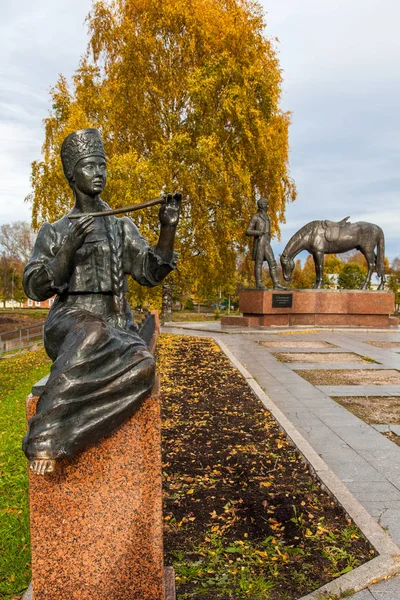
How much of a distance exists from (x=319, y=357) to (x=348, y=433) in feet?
18.8

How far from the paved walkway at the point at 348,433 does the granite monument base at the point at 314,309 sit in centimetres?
580

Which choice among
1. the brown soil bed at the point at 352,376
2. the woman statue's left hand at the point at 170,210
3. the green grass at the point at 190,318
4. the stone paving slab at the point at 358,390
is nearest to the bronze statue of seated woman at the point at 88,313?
the woman statue's left hand at the point at 170,210

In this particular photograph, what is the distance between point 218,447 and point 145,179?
37.9 ft

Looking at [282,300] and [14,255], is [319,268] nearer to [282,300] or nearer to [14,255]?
[282,300]

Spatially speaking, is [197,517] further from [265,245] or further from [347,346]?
[265,245]

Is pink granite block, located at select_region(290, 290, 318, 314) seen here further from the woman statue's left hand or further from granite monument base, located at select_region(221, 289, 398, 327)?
the woman statue's left hand

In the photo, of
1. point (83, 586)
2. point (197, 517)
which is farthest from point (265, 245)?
point (83, 586)

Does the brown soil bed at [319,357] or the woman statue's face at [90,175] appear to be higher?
the woman statue's face at [90,175]

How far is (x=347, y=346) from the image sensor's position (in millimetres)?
12953

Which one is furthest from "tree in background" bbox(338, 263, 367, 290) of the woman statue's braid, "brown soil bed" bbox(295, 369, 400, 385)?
the woman statue's braid

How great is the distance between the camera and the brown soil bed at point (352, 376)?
799 cm

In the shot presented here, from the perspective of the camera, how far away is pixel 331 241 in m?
18.5

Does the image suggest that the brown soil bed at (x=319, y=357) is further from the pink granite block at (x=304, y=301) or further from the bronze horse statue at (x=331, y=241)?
the bronze horse statue at (x=331, y=241)

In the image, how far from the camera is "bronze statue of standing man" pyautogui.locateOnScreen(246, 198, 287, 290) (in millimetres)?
17016
